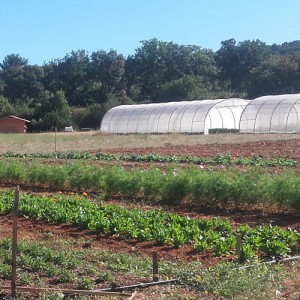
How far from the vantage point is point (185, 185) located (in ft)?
41.0

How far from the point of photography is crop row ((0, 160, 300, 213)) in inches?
437

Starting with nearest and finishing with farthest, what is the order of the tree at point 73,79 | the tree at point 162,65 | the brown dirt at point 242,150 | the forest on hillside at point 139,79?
the brown dirt at point 242,150 → the forest on hillside at point 139,79 → the tree at point 73,79 → the tree at point 162,65

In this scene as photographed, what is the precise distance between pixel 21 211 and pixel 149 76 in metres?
70.4

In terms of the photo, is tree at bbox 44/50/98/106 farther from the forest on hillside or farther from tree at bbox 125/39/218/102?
tree at bbox 125/39/218/102

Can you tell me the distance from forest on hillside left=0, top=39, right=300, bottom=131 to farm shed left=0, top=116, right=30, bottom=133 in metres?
1.29

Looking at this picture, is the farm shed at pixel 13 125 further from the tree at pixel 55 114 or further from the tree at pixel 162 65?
the tree at pixel 162 65

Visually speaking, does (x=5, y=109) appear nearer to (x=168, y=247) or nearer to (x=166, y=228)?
(x=166, y=228)

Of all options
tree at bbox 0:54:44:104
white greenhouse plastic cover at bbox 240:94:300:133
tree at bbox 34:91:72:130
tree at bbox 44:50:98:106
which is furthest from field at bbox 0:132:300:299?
tree at bbox 0:54:44:104

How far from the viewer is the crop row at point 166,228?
7517 millimetres

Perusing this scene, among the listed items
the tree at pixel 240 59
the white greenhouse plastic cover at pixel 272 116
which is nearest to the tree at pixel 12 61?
the tree at pixel 240 59

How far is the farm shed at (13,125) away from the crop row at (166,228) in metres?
50.0

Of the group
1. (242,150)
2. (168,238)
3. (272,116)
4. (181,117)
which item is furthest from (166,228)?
(181,117)

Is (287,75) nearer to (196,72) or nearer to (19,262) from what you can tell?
(196,72)

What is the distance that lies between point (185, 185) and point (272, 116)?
27320mm
